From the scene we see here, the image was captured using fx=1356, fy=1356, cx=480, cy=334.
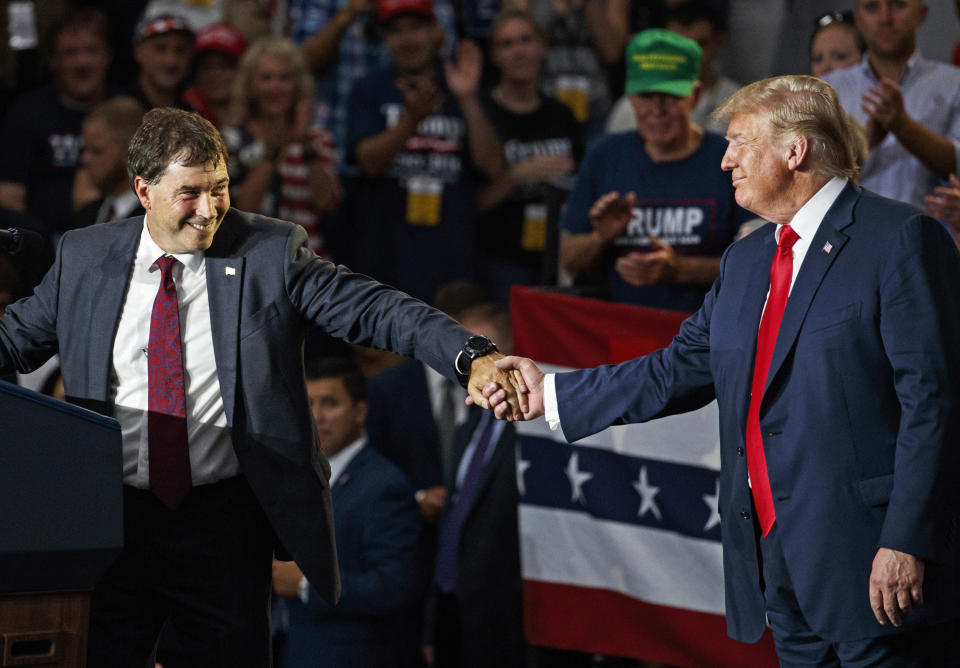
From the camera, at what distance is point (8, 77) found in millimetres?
7652

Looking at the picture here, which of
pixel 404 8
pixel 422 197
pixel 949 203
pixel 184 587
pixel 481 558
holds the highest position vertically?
pixel 404 8

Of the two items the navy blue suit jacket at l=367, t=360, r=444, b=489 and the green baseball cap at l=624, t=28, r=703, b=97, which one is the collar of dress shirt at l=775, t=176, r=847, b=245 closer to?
the green baseball cap at l=624, t=28, r=703, b=97

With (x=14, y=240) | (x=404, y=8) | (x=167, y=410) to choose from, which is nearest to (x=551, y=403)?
(x=167, y=410)

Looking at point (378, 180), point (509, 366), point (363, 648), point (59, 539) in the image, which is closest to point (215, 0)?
point (378, 180)

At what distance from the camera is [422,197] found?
686 cm

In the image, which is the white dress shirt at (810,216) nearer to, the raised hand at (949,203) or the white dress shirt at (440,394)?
the raised hand at (949,203)

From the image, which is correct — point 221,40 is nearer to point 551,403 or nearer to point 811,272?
point 551,403

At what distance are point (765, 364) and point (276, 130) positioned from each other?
158 inches

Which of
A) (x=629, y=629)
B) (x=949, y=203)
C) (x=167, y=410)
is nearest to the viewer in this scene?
(x=167, y=410)

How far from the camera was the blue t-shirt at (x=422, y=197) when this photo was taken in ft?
22.6

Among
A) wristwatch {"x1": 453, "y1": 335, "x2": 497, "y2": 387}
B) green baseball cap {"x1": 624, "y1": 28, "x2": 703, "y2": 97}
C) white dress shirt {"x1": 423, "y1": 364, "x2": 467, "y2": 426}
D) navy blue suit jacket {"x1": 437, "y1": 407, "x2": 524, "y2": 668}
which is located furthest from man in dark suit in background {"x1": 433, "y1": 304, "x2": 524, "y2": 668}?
wristwatch {"x1": 453, "y1": 335, "x2": 497, "y2": 387}

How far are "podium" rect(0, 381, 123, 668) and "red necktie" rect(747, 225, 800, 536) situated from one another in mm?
1473

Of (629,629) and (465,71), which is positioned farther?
(465,71)

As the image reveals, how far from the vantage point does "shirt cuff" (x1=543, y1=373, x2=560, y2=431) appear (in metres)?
3.70
